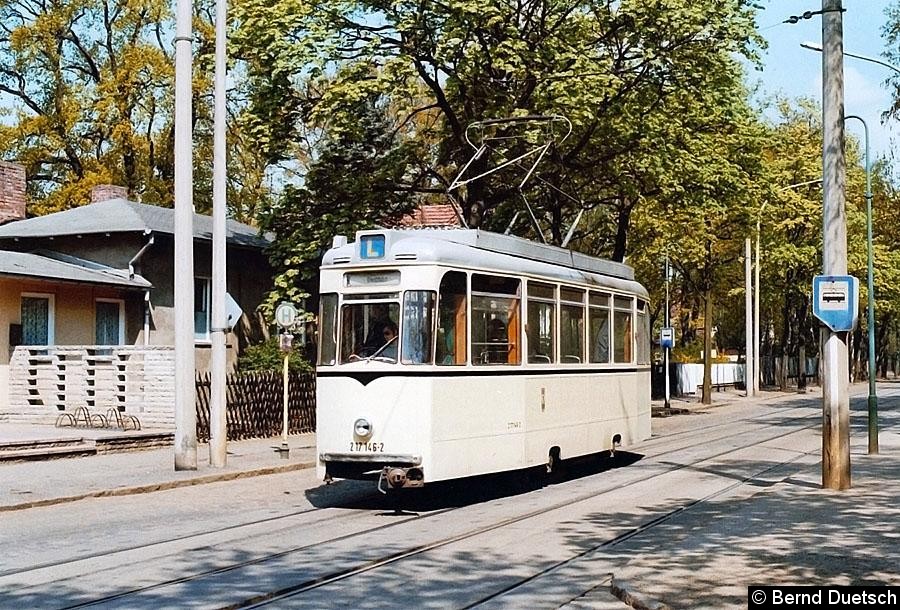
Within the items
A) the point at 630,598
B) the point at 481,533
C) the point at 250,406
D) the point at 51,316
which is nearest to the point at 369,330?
the point at 481,533

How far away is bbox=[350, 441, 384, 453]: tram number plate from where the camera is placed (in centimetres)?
1469

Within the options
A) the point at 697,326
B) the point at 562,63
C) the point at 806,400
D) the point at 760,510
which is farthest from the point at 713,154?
the point at 697,326

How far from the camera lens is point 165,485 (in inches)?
712

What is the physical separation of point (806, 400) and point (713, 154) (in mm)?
28227

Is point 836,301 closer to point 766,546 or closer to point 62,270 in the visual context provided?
point 766,546

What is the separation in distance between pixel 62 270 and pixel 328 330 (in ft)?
51.8

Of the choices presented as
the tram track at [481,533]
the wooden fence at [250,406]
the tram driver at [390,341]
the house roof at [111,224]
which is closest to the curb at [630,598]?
the tram track at [481,533]

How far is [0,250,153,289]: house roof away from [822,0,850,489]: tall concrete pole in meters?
17.9

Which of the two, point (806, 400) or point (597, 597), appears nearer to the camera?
point (597, 597)

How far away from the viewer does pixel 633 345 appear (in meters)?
21.3

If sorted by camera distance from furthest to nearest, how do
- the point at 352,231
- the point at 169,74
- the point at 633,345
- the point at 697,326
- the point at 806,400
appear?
the point at 697,326 → the point at 806,400 → the point at 169,74 → the point at 352,231 → the point at 633,345

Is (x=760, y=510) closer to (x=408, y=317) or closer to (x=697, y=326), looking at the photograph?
(x=408, y=317)

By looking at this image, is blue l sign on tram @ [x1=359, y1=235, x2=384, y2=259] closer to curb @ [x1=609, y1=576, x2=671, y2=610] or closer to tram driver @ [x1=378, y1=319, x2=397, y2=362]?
tram driver @ [x1=378, y1=319, x2=397, y2=362]

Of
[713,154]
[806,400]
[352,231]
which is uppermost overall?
[713,154]
